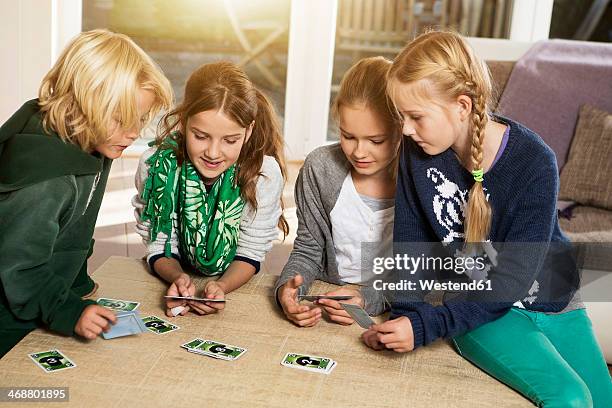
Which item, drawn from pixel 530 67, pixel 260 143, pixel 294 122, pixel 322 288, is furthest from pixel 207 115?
pixel 294 122

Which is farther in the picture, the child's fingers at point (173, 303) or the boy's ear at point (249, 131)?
the boy's ear at point (249, 131)

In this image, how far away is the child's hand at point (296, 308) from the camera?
2.21 m

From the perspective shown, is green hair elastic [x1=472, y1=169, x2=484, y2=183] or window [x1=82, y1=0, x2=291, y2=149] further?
window [x1=82, y1=0, x2=291, y2=149]

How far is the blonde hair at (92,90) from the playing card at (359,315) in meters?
0.72

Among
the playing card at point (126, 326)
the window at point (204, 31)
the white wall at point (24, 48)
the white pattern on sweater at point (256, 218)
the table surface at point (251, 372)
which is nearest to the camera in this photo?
the table surface at point (251, 372)

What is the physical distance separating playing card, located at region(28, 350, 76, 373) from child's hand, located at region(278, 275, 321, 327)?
1.95 feet

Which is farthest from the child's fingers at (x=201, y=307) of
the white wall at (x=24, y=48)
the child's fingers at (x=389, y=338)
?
the white wall at (x=24, y=48)

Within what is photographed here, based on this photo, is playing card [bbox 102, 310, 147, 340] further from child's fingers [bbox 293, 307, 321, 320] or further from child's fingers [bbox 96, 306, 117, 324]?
child's fingers [bbox 293, 307, 321, 320]

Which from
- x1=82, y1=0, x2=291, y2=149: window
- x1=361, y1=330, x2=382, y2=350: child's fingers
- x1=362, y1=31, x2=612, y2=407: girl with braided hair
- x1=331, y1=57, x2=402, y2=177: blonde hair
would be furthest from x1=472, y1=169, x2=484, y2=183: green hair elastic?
x1=82, y1=0, x2=291, y2=149: window

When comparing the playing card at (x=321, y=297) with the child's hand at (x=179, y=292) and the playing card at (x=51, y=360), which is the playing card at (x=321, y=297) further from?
the playing card at (x=51, y=360)

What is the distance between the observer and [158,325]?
7.07ft

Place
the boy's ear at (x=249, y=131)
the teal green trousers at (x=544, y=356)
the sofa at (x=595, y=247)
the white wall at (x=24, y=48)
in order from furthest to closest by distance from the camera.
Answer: the white wall at (x=24, y=48)
the sofa at (x=595, y=247)
the boy's ear at (x=249, y=131)
the teal green trousers at (x=544, y=356)

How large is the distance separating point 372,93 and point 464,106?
274 mm

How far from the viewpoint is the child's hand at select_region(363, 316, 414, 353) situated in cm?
202
